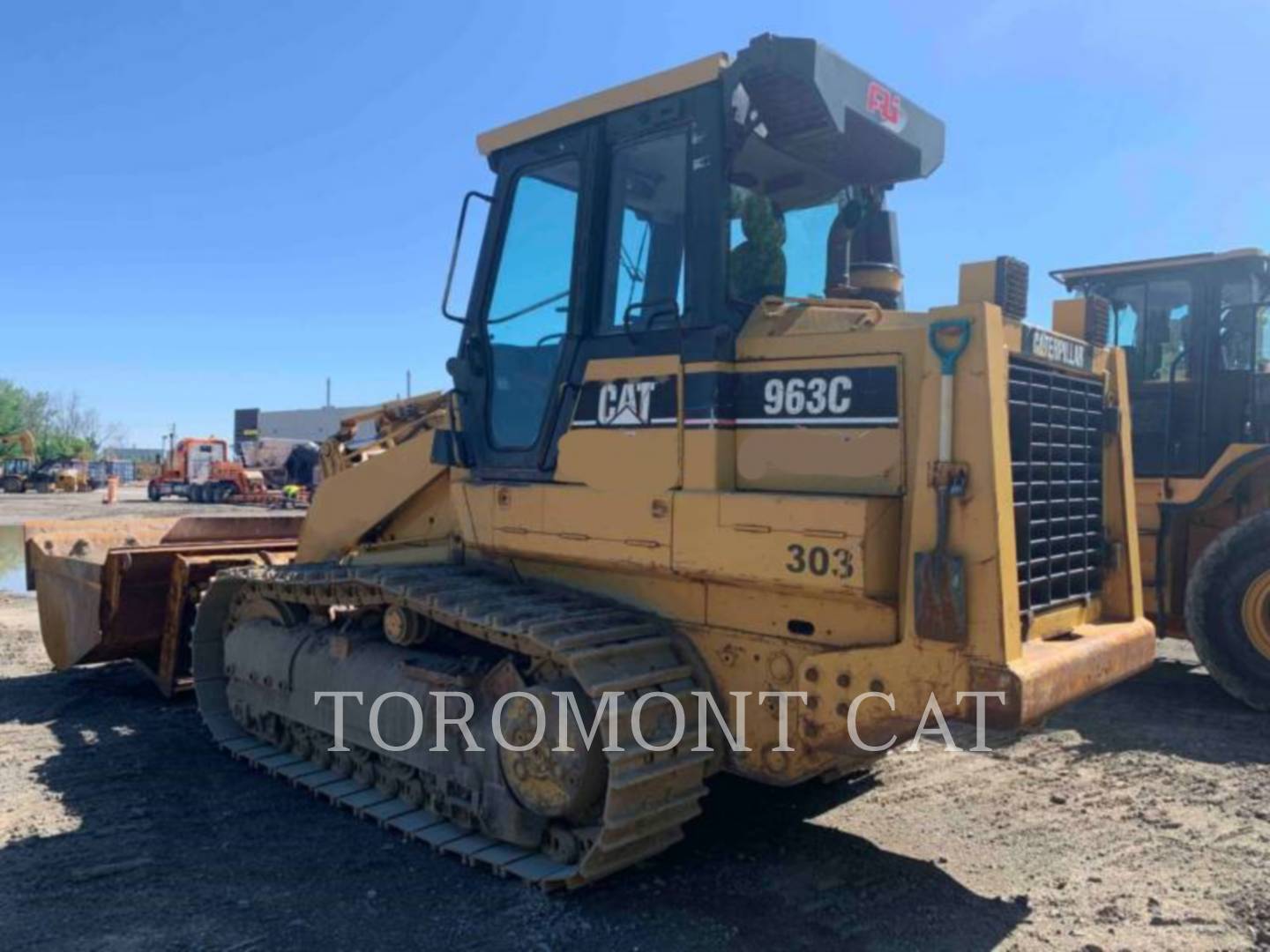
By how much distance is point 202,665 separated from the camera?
6.32 m

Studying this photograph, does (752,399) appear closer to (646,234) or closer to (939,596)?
(646,234)

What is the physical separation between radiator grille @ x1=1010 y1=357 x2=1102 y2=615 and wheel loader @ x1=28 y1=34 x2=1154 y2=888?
0.02m

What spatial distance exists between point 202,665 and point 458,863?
2.81 metres

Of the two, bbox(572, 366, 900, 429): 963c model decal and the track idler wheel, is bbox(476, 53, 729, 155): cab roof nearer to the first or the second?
bbox(572, 366, 900, 429): 963c model decal

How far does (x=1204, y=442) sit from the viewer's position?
8766 millimetres

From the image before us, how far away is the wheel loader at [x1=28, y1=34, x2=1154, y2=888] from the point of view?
3586mm

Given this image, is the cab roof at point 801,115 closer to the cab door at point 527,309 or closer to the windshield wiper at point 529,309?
the cab door at point 527,309

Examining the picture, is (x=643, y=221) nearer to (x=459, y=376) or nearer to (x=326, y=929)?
(x=459, y=376)

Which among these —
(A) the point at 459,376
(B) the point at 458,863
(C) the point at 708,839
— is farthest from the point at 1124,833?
(A) the point at 459,376

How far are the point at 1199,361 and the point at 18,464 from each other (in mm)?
54638

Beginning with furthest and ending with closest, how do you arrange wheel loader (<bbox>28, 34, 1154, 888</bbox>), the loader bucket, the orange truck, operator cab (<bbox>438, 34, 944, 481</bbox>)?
the orange truck, the loader bucket, operator cab (<bbox>438, 34, 944, 481</bbox>), wheel loader (<bbox>28, 34, 1154, 888</bbox>)

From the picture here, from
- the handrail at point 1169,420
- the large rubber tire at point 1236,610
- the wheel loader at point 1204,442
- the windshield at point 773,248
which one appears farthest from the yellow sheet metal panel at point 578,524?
the handrail at point 1169,420

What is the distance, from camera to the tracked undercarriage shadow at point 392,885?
3.69 meters

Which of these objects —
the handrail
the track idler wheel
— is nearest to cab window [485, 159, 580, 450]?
the track idler wheel
